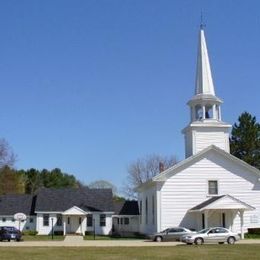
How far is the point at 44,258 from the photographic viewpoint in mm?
27641

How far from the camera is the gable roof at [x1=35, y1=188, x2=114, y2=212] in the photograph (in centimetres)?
7156

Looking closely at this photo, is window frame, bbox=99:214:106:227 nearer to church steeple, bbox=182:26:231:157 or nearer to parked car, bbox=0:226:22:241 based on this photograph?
church steeple, bbox=182:26:231:157

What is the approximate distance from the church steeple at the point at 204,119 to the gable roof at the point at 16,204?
82.8ft

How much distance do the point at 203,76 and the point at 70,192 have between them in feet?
86.0

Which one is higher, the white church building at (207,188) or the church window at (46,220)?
the white church building at (207,188)

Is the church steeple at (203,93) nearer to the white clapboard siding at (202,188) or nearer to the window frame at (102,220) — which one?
the white clapboard siding at (202,188)

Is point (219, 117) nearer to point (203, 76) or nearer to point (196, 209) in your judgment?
point (203, 76)

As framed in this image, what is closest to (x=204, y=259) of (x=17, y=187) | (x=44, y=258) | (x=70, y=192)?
(x=44, y=258)

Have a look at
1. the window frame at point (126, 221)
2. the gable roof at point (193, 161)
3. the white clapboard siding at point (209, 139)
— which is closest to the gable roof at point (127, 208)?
the window frame at point (126, 221)

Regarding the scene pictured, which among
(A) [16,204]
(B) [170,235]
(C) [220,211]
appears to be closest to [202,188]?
(C) [220,211]

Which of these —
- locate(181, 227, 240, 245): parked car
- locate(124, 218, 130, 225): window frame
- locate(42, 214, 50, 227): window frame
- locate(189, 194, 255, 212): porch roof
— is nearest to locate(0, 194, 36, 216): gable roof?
locate(42, 214, 50, 227): window frame

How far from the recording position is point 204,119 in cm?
5769

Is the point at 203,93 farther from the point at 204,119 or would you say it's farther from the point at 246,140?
the point at 246,140

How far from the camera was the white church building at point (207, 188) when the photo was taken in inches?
2092
